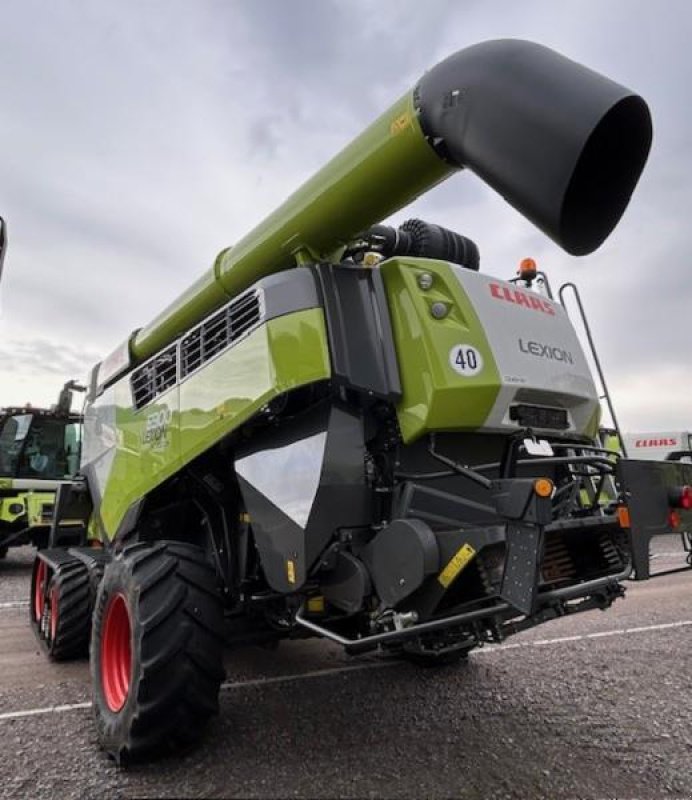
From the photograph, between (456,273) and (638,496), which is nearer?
(638,496)

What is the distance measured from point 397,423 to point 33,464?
9319 millimetres

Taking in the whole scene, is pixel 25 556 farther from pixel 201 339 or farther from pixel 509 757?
pixel 509 757

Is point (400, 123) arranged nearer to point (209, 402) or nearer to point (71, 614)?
point (209, 402)

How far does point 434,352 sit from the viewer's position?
10.5 feet

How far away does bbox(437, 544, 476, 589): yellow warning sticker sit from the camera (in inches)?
114

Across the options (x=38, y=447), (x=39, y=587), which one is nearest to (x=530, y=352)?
(x=39, y=587)

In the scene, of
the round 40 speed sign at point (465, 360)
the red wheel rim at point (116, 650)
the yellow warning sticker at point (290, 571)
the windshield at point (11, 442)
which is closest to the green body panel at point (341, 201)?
the round 40 speed sign at point (465, 360)

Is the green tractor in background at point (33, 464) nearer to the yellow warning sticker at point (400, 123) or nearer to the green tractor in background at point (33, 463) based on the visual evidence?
the green tractor in background at point (33, 463)

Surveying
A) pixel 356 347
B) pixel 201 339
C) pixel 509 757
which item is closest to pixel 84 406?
pixel 201 339

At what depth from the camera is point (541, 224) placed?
2631mm

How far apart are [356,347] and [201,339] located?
46.6 inches

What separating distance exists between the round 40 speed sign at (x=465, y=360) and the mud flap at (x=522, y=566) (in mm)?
771

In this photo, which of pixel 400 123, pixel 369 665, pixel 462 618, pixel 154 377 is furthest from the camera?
pixel 369 665

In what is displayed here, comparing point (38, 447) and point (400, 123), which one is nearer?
point (400, 123)
